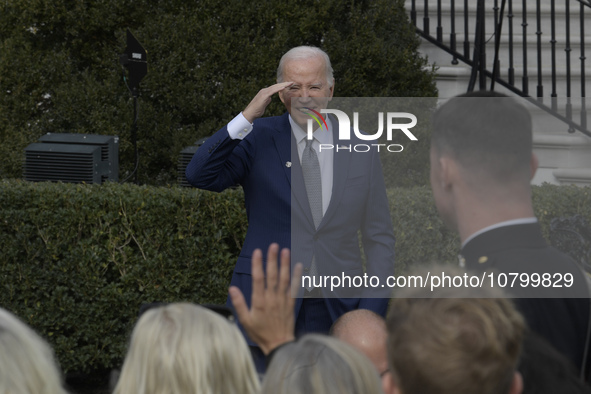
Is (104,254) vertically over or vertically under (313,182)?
under

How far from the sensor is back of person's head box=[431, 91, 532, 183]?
214 cm

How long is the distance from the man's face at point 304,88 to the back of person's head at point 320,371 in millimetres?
1680

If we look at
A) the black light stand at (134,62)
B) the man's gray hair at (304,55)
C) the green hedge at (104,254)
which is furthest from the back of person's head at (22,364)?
the black light stand at (134,62)

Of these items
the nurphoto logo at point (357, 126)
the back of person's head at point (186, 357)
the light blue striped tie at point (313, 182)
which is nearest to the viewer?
the back of person's head at point (186, 357)

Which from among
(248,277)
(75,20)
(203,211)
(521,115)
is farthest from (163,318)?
(75,20)

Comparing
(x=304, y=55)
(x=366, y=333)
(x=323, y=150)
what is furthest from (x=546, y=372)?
(x=304, y=55)

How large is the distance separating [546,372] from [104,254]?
3840 mm

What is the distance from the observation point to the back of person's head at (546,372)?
1.80 meters

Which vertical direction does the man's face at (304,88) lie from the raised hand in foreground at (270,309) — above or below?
above

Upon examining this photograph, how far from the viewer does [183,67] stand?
6812mm

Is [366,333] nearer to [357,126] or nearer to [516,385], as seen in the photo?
[357,126]

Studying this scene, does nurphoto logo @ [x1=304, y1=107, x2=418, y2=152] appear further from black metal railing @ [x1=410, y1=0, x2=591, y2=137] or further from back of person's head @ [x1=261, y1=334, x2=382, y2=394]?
black metal railing @ [x1=410, y1=0, x2=591, y2=137]

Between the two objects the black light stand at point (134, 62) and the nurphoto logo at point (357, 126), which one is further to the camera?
the black light stand at point (134, 62)

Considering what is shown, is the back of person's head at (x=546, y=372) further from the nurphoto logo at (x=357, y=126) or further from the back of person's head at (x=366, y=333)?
the nurphoto logo at (x=357, y=126)
